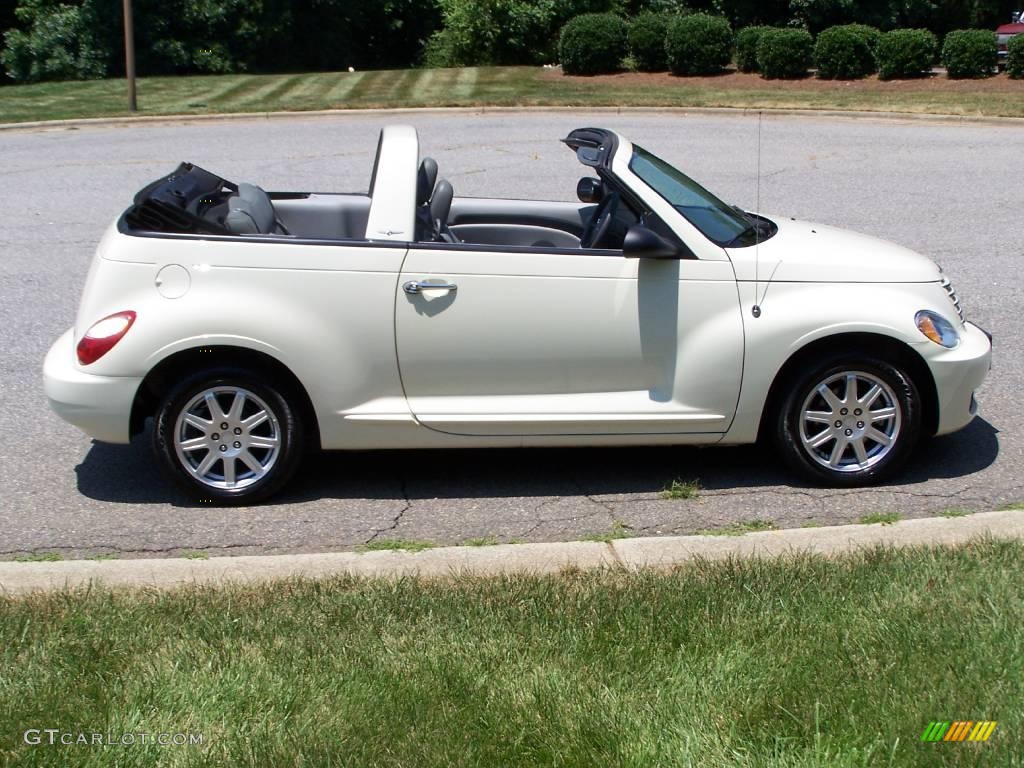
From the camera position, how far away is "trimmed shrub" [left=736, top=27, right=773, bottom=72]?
81.9 feet

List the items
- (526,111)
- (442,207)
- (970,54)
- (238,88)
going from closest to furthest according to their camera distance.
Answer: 1. (442,207)
2. (526,111)
3. (970,54)
4. (238,88)

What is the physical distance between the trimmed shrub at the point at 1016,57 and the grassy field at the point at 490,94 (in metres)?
0.24

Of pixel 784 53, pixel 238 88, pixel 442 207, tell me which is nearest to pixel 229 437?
pixel 442 207

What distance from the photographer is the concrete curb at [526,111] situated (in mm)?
19078

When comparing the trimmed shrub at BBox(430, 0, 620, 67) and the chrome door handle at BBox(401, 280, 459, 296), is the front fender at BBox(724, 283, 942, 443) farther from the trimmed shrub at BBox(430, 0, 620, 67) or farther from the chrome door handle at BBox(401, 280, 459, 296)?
the trimmed shrub at BBox(430, 0, 620, 67)

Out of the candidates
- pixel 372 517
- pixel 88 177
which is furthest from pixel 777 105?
pixel 372 517

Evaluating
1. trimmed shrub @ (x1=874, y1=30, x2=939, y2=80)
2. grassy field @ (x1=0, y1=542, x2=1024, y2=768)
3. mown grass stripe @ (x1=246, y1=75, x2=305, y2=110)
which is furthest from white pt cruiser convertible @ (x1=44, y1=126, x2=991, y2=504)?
trimmed shrub @ (x1=874, y1=30, x2=939, y2=80)

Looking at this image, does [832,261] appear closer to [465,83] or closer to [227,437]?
[227,437]

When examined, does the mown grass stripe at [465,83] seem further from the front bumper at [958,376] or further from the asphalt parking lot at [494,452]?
the front bumper at [958,376]

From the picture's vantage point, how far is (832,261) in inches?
233

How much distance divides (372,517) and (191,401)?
0.98m

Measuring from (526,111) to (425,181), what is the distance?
594 inches

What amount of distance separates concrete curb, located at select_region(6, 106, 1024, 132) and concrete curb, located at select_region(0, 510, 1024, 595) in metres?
14.9

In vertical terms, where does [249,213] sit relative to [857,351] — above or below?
above
